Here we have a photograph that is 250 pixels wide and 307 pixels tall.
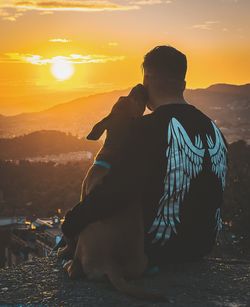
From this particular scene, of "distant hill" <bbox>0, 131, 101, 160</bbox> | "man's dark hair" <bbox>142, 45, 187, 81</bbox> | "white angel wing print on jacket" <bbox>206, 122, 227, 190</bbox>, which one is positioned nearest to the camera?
"man's dark hair" <bbox>142, 45, 187, 81</bbox>

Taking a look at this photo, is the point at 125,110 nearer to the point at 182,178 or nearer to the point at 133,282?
the point at 182,178

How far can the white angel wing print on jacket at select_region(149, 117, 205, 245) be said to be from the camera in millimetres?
3545

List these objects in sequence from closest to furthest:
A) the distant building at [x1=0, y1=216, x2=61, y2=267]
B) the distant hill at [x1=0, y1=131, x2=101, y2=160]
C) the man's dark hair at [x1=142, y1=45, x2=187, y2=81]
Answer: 1. the man's dark hair at [x1=142, y1=45, x2=187, y2=81]
2. the distant building at [x1=0, y1=216, x2=61, y2=267]
3. the distant hill at [x1=0, y1=131, x2=101, y2=160]

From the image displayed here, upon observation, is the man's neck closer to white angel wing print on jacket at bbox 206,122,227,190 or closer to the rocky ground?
white angel wing print on jacket at bbox 206,122,227,190

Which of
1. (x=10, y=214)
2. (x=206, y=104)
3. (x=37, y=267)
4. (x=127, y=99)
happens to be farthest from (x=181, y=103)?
(x=206, y=104)

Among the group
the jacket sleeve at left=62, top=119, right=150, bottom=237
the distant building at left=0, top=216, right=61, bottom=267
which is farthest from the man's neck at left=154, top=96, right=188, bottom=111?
the distant building at left=0, top=216, right=61, bottom=267

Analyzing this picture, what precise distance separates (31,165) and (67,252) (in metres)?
60.6

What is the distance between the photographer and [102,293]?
11.1ft

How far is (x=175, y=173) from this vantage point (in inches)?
141

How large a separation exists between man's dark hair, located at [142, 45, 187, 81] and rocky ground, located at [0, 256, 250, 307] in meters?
1.21

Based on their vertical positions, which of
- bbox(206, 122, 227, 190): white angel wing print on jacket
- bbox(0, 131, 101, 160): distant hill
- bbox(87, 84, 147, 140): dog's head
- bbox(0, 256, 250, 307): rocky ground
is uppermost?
bbox(0, 131, 101, 160): distant hill

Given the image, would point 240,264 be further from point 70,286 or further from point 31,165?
point 31,165

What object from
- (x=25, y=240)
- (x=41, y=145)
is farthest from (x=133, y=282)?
(x=41, y=145)

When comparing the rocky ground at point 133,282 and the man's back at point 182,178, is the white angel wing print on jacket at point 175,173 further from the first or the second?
the rocky ground at point 133,282
